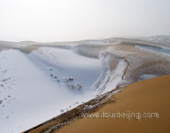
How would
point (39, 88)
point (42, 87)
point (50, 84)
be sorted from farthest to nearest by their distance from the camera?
point (50, 84)
point (42, 87)
point (39, 88)

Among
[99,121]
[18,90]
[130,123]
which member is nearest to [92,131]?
[99,121]

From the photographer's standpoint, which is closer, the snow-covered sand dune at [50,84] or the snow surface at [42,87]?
the snow surface at [42,87]

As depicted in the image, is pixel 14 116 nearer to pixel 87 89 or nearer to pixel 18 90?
pixel 18 90

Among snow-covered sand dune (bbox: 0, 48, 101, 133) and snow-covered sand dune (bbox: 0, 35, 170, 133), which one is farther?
snow-covered sand dune (bbox: 0, 35, 170, 133)

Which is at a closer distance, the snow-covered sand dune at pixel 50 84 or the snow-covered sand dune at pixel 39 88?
the snow-covered sand dune at pixel 39 88

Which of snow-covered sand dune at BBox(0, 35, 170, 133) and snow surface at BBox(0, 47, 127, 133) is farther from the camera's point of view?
snow-covered sand dune at BBox(0, 35, 170, 133)

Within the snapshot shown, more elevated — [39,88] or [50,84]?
[50,84]

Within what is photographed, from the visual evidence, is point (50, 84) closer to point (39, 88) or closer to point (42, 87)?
point (42, 87)

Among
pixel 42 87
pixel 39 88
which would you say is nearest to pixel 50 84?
pixel 42 87
